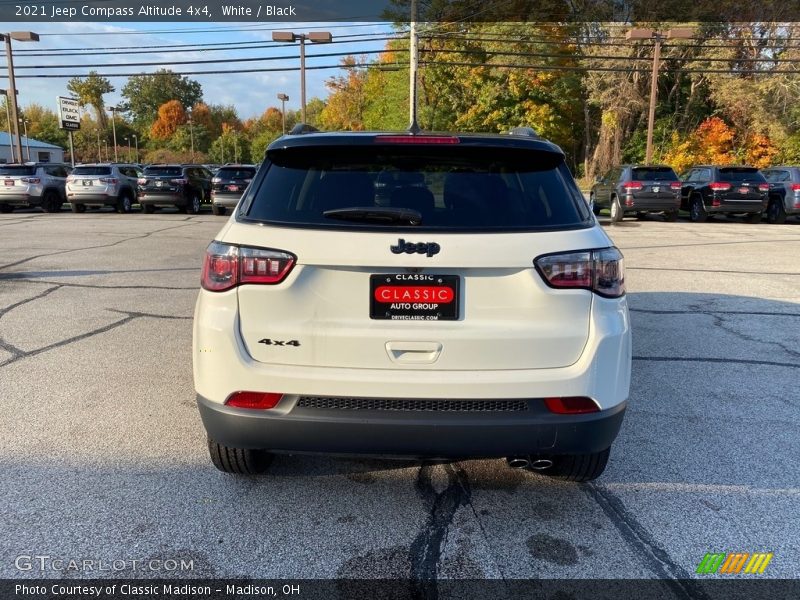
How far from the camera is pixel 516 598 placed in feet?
7.88

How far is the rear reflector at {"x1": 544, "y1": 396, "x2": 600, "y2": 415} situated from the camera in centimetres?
266

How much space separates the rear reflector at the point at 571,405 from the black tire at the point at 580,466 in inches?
17.4

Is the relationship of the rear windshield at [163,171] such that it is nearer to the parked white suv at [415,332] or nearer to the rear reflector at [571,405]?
the parked white suv at [415,332]

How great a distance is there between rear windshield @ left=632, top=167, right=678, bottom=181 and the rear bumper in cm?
1875

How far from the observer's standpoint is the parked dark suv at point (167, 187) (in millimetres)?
22094

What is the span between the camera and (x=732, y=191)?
19.3 metres

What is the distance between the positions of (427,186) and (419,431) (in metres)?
1.11

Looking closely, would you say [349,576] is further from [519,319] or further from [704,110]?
[704,110]

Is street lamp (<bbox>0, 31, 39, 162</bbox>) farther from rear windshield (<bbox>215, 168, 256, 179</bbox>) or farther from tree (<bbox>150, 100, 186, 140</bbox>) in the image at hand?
tree (<bbox>150, 100, 186, 140</bbox>)

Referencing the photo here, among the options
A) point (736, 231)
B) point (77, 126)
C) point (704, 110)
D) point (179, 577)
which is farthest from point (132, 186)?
point (704, 110)

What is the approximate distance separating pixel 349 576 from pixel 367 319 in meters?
1.06

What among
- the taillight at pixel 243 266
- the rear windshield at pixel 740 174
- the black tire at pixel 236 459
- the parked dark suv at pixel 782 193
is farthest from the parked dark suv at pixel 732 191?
the taillight at pixel 243 266

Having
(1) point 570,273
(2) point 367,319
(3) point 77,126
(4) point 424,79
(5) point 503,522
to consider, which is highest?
(4) point 424,79

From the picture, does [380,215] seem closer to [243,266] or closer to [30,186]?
[243,266]
